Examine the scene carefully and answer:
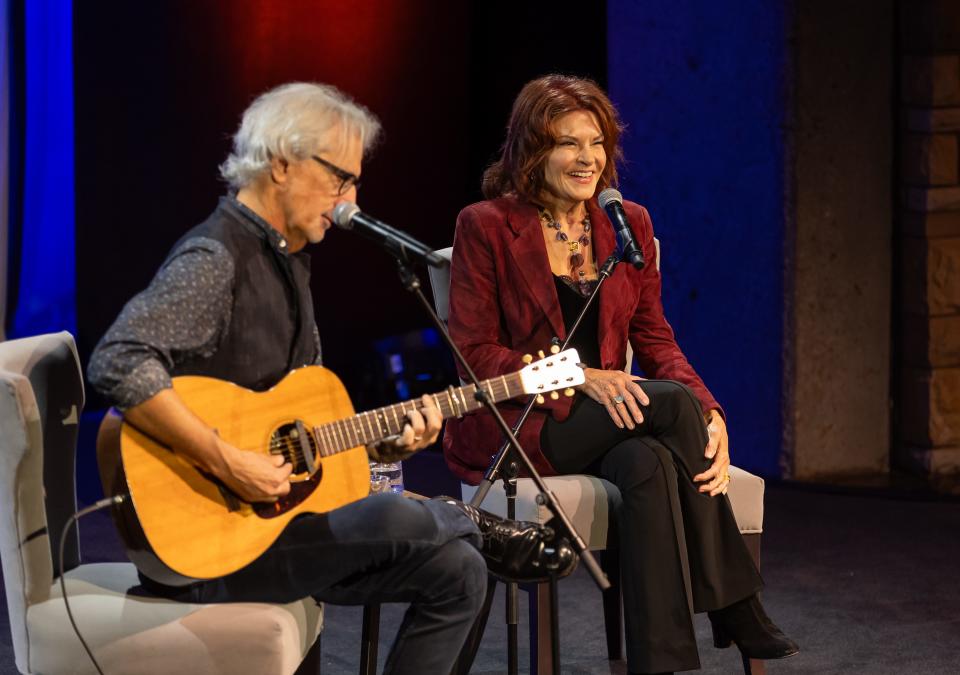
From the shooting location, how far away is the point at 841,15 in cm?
550

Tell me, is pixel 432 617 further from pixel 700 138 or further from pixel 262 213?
pixel 700 138

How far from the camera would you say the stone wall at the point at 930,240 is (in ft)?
18.1

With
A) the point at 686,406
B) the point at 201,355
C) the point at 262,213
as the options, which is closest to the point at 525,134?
the point at 686,406

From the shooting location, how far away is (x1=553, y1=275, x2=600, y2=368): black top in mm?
3564

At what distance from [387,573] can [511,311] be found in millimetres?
1014

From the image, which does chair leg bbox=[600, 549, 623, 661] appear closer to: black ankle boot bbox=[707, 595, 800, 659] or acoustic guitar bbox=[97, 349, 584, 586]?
black ankle boot bbox=[707, 595, 800, 659]

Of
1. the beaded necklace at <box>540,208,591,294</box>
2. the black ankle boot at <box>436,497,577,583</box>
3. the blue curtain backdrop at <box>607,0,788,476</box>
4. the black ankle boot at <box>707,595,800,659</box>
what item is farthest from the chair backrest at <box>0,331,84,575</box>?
the blue curtain backdrop at <box>607,0,788,476</box>

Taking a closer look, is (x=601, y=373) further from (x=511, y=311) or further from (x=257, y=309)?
(x=257, y=309)

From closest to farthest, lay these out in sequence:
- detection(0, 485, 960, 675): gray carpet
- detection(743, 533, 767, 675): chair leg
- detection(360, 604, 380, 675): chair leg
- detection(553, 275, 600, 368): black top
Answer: detection(360, 604, 380, 675): chair leg, detection(743, 533, 767, 675): chair leg, detection(553, 275, 600, 368): black top, detection(0, 485, 960, 675): gray carpet

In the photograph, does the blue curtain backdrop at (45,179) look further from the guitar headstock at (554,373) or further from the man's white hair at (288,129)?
the guitar headstock at (554,373)

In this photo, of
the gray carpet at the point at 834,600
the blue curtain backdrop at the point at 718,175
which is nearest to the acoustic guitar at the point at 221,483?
the gray carpet at the point at 834,600

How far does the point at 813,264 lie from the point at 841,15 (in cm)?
96

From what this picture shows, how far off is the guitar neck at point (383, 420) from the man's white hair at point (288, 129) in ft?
1.64

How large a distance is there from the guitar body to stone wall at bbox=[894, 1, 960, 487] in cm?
355
